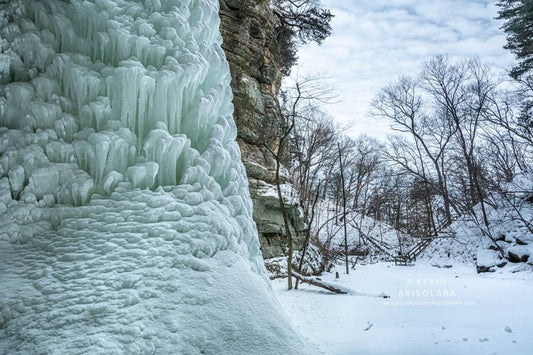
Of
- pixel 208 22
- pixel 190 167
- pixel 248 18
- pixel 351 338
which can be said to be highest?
pixel 248 18

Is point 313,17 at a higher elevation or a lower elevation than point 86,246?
higher

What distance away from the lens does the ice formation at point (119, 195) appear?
3.78 feet

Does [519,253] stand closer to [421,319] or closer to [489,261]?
[489,261]

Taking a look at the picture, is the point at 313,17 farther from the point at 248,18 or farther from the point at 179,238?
the point at 179,238

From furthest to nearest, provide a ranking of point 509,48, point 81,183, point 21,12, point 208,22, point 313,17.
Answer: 1. point 509,48
2. point 313,17
3. point 208,22
4. point 21,12
5. point 81,183

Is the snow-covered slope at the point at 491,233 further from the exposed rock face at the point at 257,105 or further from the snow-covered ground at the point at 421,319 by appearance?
the exposed rock face at the point at 257,105

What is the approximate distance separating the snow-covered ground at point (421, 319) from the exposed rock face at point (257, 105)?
10.0 feet

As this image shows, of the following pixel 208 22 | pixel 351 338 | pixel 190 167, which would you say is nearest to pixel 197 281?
pixel 190 167

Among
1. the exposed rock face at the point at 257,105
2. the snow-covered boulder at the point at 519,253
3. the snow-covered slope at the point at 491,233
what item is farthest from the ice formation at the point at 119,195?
the snow-covered slope at the point at 491,233

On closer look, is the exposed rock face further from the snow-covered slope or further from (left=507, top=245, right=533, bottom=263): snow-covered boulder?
the snow-covered slope

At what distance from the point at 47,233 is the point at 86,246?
0.23 m

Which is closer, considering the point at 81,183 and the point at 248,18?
the point at 81,183

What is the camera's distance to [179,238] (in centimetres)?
155

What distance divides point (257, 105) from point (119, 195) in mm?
8562
